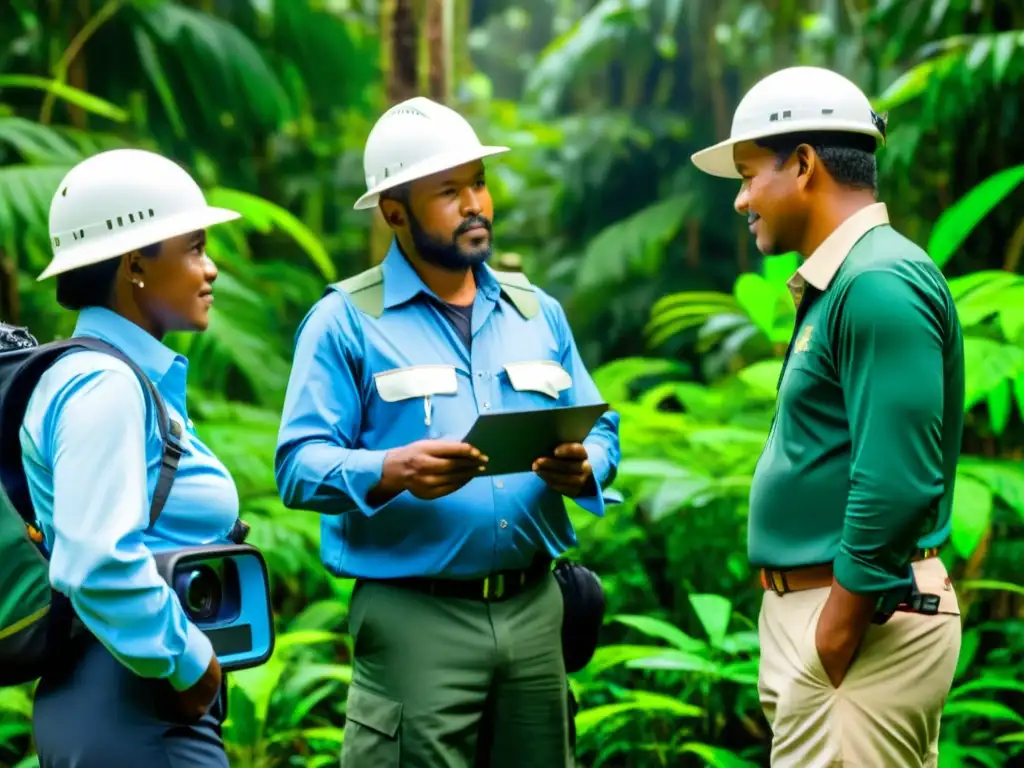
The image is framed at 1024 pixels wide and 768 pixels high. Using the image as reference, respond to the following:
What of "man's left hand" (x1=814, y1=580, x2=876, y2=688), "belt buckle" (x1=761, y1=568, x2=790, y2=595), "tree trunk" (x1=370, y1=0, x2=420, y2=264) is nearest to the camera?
"man's left hand" (x1=814, y1=580, x2=876, y2=688)

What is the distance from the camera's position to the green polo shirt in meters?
2.33

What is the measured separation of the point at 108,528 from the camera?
6.66ft

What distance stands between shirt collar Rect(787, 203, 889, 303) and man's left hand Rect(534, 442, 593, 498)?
2.31 feet

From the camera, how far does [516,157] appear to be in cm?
1033

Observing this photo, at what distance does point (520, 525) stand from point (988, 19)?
372 centimetres

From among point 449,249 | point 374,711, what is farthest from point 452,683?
point 449,249

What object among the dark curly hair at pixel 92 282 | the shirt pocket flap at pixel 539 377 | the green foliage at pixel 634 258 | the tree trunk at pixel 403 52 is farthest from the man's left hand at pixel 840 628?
the tree trunk at pixel 403 52

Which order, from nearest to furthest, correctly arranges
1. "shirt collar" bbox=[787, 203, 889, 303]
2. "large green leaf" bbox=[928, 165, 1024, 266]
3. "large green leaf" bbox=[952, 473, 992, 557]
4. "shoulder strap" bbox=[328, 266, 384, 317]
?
"shirt collar" bbox=[787, 203, 889, 303] < "shoulder strap" bbox=[328, 266, 384, 317] < "large green leaf" bbox=[952, 473, 992, 557] < "large green leaf" bbox=[928, 165, 1024, 266]

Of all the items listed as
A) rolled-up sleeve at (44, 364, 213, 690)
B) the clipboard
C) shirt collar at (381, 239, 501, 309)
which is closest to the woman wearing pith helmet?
rolled-up sleeve at (44, 364, 213, 690)

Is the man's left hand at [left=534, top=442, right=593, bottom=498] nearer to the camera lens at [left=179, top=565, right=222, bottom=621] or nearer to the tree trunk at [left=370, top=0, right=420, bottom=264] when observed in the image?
the camera lens at [left=179, top=565, right=222, bottom=621]

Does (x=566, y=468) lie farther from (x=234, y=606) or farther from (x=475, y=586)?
(x=234, y=606)

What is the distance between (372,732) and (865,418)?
4.69 ft

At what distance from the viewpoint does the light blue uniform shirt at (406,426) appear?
298 centimetres

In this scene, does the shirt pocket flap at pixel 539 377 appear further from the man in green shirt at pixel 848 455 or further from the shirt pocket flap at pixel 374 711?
the shirt pocket flap at pixel 374 711
